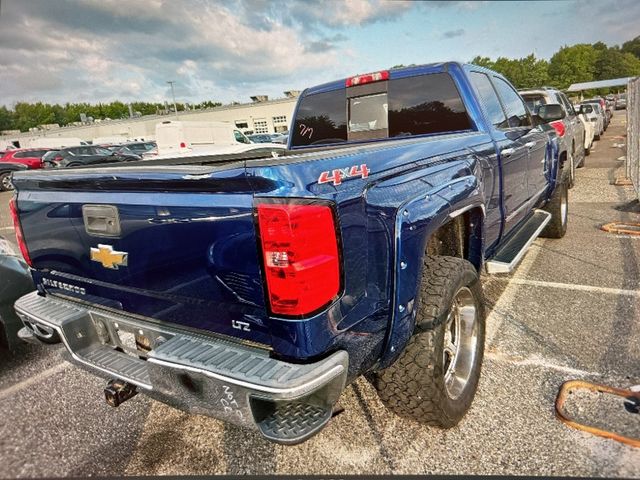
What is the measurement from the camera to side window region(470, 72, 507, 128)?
3.43m

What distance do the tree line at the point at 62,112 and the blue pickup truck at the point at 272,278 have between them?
99.9 meters

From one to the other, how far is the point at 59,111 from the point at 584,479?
129946mm

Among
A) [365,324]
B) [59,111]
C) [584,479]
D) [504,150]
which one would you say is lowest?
[584,479]

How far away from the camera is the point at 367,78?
146 inches

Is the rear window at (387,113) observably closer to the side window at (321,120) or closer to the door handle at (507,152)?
the side window at (321,120)

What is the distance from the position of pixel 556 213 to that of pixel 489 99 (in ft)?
8.46

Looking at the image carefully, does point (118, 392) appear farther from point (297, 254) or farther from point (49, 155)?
point (49, 155)

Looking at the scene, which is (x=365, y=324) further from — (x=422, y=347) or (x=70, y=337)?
(x=70, y=337)

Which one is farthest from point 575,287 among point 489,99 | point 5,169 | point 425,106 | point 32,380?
point 5,169

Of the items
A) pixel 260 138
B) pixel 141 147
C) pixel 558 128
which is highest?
pixel 260 138

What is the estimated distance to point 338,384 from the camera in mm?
1665

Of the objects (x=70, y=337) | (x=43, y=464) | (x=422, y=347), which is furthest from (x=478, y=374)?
(x=43, y=464)

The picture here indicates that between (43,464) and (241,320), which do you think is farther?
(43,464)

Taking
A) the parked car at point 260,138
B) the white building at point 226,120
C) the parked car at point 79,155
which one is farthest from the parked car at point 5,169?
the white building at point 226,120
